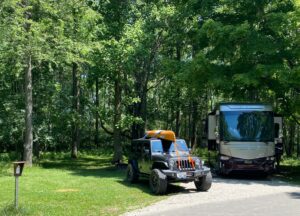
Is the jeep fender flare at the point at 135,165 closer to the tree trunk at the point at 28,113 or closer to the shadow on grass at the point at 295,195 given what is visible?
the shadow on grass at the point at 295,195

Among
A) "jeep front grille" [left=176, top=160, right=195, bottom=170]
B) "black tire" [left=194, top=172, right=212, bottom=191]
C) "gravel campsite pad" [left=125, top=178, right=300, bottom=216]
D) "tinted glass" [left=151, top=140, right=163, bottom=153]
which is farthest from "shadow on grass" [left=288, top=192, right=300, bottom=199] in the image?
"tinted glass" [left=151, top=140, right=163, bottom=153]

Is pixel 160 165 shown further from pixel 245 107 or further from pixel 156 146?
pixel 245 107

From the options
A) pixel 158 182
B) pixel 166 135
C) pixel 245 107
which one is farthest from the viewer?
pixel 245 107

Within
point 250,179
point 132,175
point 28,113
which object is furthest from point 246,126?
point 28,113

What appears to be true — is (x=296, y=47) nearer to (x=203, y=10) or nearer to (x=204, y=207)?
(x=203, y=10)

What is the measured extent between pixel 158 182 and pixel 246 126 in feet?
22.3

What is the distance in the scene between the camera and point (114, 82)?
93.6 ft

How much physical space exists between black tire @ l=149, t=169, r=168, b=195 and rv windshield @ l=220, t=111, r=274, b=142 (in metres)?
5.76

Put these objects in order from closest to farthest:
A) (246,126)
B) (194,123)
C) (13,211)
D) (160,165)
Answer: (13,211) → (160,165) → (246,126) → (194,123)

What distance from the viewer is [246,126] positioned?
20.3 m

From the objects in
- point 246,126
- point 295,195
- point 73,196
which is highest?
point 246,126

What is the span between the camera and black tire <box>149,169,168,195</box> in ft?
48.6

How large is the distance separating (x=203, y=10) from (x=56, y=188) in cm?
1367

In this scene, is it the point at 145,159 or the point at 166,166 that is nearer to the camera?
the point at 166,166
